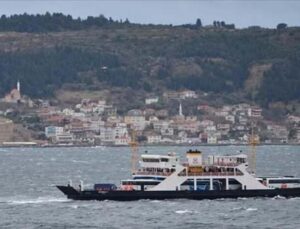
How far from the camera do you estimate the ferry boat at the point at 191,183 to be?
3812 inches

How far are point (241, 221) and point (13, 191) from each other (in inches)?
1139

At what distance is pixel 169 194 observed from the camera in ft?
318

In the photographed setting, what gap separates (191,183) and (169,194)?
1839 mm

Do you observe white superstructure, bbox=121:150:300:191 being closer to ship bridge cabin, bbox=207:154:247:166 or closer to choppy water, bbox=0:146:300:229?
ship bridge cabin, bbox=207:154:247:166

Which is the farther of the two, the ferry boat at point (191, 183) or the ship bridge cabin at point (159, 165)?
the ship bridge cabin at point (159, 165)

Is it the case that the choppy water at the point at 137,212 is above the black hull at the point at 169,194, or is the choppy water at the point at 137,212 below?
below

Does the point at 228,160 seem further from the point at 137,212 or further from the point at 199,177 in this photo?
the point at 137,212

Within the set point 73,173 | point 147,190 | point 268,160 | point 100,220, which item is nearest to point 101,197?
point 147,190

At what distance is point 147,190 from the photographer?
318 ft

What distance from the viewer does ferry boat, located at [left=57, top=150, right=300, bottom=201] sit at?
96812 millimetres

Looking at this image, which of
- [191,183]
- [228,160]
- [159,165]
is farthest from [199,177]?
[159,165]

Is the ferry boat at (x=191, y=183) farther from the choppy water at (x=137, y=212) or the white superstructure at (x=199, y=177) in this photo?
the choppy water at (x=137, y=212)

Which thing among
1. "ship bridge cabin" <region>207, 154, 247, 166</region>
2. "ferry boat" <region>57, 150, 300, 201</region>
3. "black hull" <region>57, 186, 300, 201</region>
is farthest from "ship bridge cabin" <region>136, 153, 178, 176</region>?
"ship bridge cabin" <region>207, 154, 247, 166</region>

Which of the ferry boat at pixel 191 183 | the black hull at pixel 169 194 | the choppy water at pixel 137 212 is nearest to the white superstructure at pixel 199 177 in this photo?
the ferry boat at pixel 191 183
